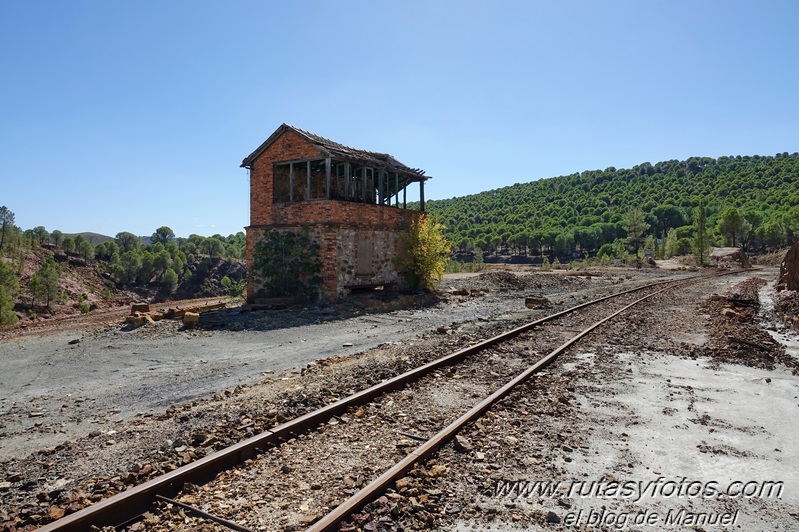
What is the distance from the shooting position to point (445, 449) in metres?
4.25

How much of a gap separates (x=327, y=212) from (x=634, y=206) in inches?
4401

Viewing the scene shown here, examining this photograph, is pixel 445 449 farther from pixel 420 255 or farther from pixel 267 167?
pixel 267 167

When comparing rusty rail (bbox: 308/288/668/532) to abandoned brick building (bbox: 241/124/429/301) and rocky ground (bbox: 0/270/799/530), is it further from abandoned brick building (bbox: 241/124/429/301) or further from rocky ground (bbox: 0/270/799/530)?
abandoned brick building (bbox: 241/124/429/301)

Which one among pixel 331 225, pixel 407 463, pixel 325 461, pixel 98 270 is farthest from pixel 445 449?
pixel 98 270

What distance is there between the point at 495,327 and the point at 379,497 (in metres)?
8.46

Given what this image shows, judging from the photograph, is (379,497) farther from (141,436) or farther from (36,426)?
(36,426)

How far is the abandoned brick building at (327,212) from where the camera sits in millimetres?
16500

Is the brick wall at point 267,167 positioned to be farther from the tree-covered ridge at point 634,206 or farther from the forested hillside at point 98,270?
the tree-covered ridge at point 634,206

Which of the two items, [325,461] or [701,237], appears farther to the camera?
[701,237]

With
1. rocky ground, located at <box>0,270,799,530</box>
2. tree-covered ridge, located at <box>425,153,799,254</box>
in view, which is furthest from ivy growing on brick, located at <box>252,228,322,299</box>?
tree-covered ridge, located at <box>425,153,799,254</box>

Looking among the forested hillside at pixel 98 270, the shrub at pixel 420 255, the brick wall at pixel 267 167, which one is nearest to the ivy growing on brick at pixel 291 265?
the brick wall at pixel 267 167

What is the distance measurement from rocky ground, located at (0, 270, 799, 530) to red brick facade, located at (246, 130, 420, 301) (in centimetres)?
553

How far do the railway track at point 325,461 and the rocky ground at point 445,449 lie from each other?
265 millimetres

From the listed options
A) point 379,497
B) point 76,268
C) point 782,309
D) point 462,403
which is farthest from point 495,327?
point 76,268
